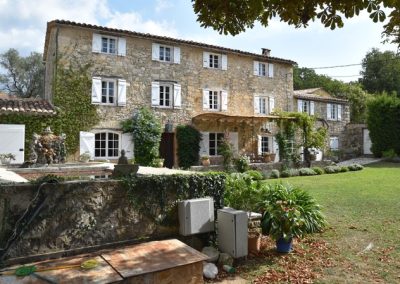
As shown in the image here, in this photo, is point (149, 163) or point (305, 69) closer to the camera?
A: point (149, 163)

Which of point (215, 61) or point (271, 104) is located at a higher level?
point (215, 61)

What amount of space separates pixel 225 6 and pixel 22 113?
480 inches

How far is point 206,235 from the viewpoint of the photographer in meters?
5.64

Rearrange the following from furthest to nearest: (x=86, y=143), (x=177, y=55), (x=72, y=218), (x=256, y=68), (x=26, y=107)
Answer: (x=256, y=68) → (x=177, y=55) → (x=86, y=143) → (x=26, y=107) → (x=72, y=218)

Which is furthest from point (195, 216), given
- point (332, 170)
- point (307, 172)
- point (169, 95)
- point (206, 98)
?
point (332, 170)

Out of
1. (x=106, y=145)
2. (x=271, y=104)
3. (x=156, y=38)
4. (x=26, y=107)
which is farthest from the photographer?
(x=271, y=104)

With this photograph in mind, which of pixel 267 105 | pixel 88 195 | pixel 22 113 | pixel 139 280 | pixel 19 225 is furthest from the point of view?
pixel 267 105

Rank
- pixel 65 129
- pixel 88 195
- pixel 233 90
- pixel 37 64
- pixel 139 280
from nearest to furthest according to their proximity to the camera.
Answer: pixel 139 280
pixel 88 195
pixel 65 129
pixel 233 90
pixel 37 64

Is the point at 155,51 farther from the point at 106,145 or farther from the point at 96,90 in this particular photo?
the point at 106,145

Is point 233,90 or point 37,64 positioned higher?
point 37,64

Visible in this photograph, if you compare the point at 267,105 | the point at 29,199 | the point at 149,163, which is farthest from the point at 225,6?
the point at 267,105

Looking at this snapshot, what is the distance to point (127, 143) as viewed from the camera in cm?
1650

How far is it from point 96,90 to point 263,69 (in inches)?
435

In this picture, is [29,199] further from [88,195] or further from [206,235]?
[206,235]
